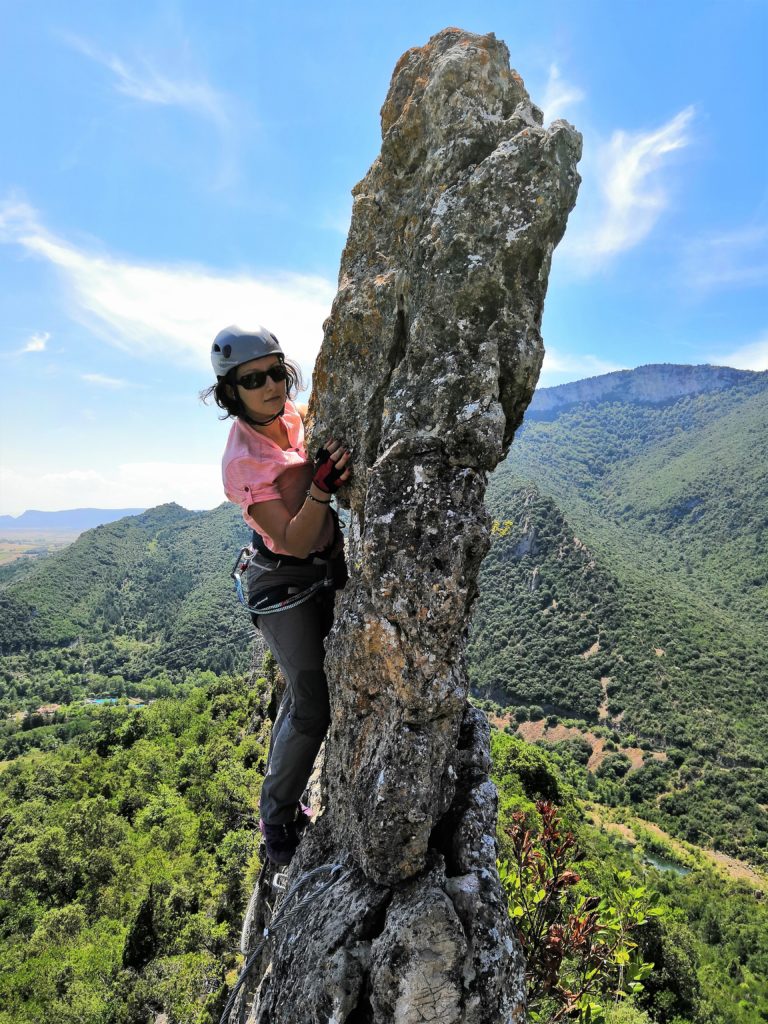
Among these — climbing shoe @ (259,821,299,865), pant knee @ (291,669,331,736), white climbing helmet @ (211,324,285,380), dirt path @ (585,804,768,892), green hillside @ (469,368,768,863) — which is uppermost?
white climbing helmet @ (211,324,285,380)

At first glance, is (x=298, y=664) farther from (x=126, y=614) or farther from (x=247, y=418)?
(x=126, y=614)

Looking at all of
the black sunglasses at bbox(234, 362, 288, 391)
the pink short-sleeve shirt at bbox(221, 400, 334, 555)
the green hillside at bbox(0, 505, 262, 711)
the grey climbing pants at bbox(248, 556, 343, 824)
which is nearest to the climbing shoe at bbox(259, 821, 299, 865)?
the grey climbing pants at bbox(248, 556, 343, 824)

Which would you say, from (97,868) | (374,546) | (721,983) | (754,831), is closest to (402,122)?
(374,546)

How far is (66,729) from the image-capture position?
8638 cm

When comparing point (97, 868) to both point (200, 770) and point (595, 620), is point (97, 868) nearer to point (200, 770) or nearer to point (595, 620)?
point (200, 770)

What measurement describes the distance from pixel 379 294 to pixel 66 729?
104017mm

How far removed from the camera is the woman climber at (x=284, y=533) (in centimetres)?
440

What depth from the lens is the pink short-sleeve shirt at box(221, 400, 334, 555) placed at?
172 inches

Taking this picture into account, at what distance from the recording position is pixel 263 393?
A: 4691 mm

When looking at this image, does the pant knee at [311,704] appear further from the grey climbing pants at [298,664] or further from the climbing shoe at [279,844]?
the climbing shoe at [279,844]

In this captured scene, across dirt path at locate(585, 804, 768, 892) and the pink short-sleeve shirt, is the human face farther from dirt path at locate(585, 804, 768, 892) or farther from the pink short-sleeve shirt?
dirt path at locate(585, 804, 768, 892)

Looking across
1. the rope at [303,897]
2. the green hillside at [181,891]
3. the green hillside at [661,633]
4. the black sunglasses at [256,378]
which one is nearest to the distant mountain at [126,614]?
the green hillside at [661,633]

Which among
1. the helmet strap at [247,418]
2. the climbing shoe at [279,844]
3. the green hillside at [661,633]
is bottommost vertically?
the green hillside at [661,633]

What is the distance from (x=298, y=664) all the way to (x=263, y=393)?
2517mm
